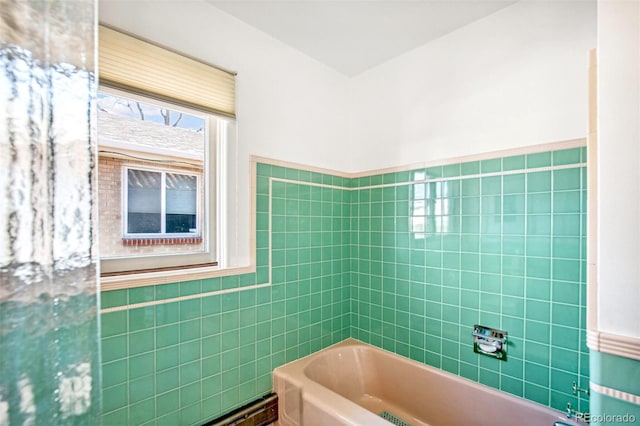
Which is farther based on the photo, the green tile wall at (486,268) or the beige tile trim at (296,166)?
the beige tile trim at (296,166)

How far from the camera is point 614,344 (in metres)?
0.86

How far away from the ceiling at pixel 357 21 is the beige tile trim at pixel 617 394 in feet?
6.04

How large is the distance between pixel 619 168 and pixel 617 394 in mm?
687

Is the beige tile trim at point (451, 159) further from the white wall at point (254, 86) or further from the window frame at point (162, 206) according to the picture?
the window frame at point (162, 206)

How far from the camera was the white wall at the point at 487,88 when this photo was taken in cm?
140

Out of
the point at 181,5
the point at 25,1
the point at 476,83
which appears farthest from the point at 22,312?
the point at 476,83

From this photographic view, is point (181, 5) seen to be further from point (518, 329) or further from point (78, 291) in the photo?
point (518, 329)

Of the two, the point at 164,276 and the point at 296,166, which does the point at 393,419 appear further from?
the point at 296,166

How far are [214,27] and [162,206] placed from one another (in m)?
1.05

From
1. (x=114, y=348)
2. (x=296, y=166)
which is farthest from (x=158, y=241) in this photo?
(x=296, y=166)

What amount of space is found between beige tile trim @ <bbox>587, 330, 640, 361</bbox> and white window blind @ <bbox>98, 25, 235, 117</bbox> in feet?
6.08

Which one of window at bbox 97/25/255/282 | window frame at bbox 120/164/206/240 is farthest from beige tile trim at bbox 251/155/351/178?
window frame at bbox 120/164/206/240

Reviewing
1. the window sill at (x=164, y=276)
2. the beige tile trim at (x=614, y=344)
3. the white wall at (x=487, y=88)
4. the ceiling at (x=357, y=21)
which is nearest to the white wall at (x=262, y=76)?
the ceiling at (x=357, y=21)

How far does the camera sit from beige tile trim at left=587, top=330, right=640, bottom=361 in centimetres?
83
